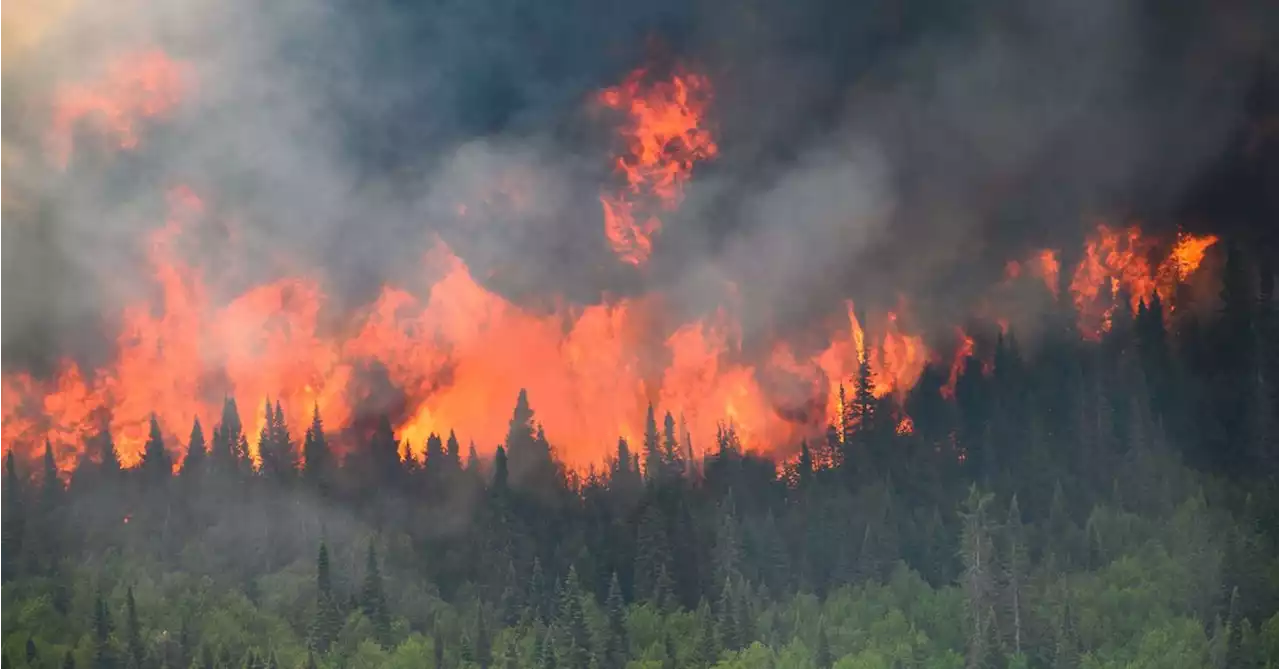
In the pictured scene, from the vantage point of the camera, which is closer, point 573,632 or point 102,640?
point 573,632

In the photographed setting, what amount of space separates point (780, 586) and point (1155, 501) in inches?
1922

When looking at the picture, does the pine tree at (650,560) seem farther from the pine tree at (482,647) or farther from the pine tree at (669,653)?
the pine tree at (482,647)

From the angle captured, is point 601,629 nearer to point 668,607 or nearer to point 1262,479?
point 668,607

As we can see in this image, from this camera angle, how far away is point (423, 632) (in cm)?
19300

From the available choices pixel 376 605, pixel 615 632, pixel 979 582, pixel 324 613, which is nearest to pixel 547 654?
pixel 615 632

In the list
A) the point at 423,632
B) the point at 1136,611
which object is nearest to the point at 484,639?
the point at 423,632

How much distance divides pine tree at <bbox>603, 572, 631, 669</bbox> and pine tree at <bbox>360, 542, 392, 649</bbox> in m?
27.0

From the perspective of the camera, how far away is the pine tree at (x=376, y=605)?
615 ft

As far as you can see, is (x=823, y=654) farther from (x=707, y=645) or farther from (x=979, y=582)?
(x=979, y=582)

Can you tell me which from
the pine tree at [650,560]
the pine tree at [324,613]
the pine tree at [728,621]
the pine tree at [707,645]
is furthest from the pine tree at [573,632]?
the pine tree at [324,613]

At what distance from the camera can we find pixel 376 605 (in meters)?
191

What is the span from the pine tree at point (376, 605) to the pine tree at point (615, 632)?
88.5 ft

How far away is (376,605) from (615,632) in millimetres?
31368

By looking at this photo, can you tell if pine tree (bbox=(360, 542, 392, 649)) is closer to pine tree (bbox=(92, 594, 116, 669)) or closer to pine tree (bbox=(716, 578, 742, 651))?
pine tree (bbox=(92, 594, 116, 669))
